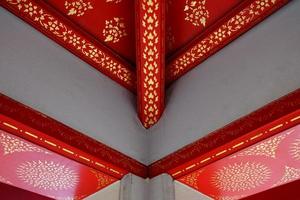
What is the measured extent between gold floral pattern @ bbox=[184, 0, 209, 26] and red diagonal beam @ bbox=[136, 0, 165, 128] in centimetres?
27

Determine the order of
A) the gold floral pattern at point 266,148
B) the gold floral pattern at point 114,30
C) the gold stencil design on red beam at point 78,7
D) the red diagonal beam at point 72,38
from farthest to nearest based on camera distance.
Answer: the gold floral pattern at point 114,30, the gold stencil design on red beam at point 78,7, the red diagonal beam at point 72,38, the gold floral pattern at point 266,148

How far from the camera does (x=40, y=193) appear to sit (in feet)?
9.57

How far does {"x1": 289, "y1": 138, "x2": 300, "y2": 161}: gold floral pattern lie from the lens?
7.72ft

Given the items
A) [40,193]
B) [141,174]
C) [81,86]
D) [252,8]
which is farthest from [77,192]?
[252,8]

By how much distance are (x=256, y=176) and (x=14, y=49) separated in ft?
5.85

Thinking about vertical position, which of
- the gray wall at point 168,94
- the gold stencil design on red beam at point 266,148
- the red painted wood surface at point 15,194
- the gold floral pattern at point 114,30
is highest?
the gold floral pattern at point 114,30

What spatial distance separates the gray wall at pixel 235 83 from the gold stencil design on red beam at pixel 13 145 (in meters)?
0.91

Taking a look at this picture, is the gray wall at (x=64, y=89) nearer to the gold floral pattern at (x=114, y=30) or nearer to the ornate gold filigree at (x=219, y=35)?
the gold floral pattern at (x=114, y=30)

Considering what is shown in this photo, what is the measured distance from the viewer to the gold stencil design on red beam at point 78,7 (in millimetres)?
A: 2869

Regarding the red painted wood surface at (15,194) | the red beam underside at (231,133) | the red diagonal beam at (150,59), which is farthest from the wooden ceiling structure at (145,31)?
the red painted wood surface at (15,194)

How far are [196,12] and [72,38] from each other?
937mm

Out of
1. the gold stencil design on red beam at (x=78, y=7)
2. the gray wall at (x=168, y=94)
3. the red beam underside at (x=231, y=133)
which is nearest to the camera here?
the red beam underside at (x=231, y=133)

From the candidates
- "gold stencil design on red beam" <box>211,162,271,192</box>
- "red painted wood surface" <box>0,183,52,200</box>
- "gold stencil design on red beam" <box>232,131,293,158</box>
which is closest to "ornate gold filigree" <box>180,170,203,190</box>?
"gold stencil design on red beam" <box>211,162,271,192</box>

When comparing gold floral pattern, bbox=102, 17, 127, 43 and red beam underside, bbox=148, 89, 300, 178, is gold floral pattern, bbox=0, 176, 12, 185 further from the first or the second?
gold floral pattern, bbox=102, 17, 127, 43
